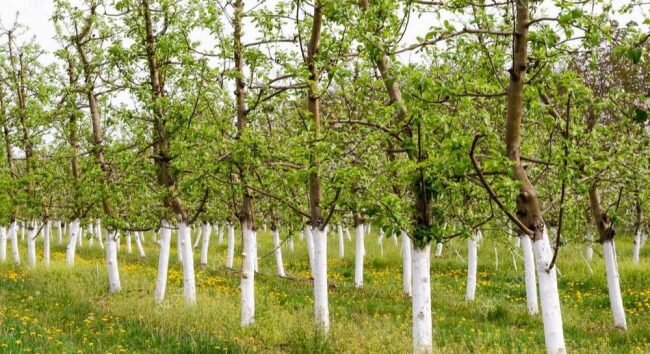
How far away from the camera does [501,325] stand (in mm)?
13367

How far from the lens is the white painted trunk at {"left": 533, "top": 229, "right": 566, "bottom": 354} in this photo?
6.92 meters

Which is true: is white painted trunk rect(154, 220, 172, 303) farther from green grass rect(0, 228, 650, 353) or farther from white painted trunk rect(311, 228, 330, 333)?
white painted trunk rect(311, 228, 330, 333)

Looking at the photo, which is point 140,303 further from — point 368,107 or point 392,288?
point 392,288

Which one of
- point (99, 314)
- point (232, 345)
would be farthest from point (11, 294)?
point (232, 345)

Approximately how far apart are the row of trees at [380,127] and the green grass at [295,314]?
78 cm

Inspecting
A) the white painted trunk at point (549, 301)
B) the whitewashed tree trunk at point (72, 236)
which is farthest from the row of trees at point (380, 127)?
the whitewashed tree trunk at point (72, 236)

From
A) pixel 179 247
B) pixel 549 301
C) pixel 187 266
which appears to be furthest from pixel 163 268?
pixel 179 247

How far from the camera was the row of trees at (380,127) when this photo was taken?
6.62 metres

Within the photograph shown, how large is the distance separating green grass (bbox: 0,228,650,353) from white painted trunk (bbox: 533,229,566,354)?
2159mm

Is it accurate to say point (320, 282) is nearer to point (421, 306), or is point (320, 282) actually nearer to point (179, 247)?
point (421, 306)

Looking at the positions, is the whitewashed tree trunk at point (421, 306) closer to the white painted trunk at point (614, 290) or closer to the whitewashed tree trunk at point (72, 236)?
the white painted trunk at point (614, 290)

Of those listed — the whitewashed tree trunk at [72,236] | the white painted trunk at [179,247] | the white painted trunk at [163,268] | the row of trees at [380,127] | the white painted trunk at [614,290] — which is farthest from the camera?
the whitewashed tree trunk at [72,236]

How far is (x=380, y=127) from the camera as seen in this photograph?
27.6 ft

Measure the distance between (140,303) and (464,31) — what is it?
1016cm
